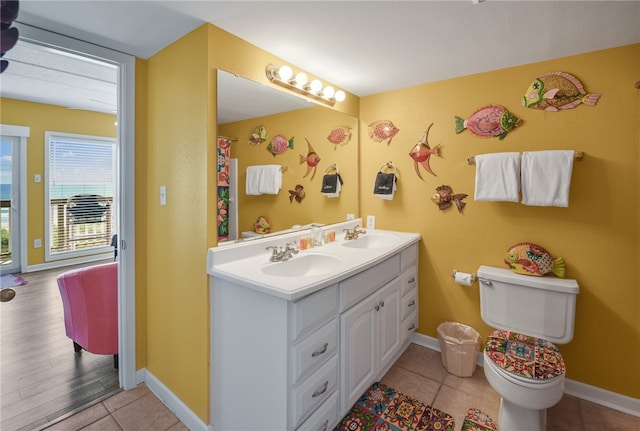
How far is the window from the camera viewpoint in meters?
4.18

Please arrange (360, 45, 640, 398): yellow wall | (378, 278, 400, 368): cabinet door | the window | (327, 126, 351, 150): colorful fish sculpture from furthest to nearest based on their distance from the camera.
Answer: the window < (327, 126, 351, 150): colorful fish sculpture < (378, 278, 400, 368): cabinet door < (360, 45, 640, 398): yellow wall

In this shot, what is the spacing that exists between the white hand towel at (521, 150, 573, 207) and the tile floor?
4.05ft

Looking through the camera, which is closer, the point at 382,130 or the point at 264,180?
the point at 264,180

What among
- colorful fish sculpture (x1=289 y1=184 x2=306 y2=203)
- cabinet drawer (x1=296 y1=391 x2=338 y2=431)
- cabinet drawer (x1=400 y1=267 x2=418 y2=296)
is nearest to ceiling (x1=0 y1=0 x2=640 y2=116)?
colorful fish sculpture (x1=289 y1=184 x2=306 y2=203)

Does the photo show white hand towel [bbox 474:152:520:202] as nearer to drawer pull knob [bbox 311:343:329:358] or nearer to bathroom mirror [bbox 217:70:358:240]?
bathroom mirror [bbox 217:70:358:240]

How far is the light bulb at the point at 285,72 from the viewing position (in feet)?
5.94

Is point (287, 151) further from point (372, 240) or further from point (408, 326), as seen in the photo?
point (408, 326)

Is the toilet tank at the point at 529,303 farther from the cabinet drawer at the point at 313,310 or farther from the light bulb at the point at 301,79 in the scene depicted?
the light bulb at the point at 301,79

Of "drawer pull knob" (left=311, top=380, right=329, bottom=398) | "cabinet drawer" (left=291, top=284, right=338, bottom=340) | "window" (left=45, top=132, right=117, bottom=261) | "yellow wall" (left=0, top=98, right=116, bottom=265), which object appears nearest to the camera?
"cabinet drawer" (left=291, top=284, right=338, bottom=340)

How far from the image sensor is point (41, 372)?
1998mm

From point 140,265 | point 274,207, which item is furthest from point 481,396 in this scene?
point 140,265

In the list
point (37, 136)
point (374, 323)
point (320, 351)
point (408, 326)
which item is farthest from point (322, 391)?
point (37, 136)

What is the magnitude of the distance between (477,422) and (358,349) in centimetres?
79

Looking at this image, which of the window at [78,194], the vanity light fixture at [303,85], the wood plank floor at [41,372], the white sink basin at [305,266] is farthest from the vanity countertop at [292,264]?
the window at [78,194]
